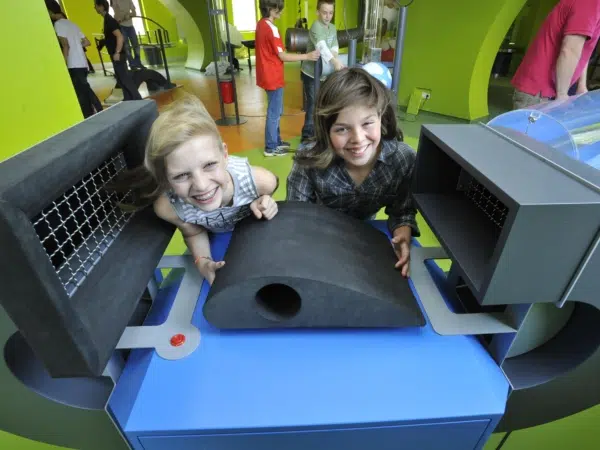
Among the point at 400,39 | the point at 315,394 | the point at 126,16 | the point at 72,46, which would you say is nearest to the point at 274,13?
the point at 400,39

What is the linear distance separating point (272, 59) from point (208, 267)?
7.46 ft

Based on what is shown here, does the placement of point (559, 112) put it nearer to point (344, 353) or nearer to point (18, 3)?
point (344, 353)

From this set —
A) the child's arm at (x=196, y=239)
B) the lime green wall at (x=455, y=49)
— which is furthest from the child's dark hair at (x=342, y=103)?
the lime green wall at (x=455, y=49)

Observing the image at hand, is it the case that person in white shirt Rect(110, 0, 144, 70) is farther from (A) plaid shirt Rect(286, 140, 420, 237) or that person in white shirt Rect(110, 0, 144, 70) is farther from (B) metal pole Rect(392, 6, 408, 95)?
(A) plaid shirt Rect(286, 140, 420, 237)

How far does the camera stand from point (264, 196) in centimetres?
89

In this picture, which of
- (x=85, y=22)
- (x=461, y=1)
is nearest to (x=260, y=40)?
(x=461, y=1)

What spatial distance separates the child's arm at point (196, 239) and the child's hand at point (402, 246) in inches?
16.3

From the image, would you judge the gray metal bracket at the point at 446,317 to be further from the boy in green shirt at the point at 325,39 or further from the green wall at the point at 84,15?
the green wall at the point at 84,15

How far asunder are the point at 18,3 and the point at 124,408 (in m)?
1.42

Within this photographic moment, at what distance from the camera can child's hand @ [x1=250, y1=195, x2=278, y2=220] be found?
32.9 inches

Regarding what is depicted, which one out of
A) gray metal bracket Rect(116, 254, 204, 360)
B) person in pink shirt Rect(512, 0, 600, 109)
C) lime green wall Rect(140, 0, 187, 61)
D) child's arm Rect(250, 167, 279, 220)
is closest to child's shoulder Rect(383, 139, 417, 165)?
child's arm Rect(250, 167, 279, 220)

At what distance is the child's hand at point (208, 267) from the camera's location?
84 centimetres

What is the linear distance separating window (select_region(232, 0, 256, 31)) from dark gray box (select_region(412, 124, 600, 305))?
10.1m

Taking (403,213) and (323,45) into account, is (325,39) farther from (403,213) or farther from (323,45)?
(403,213)
